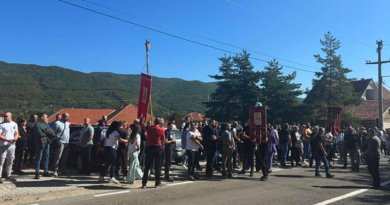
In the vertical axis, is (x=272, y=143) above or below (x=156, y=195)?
above

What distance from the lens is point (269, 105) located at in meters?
35.4

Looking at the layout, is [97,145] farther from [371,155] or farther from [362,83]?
[362,83]

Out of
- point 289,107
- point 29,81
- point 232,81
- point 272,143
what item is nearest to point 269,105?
point 289,107

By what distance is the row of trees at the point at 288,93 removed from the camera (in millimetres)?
34500

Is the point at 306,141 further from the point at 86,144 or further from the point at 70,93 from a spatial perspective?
the point at 70,93

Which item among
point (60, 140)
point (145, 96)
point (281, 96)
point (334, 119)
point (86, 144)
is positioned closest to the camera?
point (60, 140)

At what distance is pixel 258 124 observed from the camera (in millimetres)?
11031

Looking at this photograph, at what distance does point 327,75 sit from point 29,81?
125 metres

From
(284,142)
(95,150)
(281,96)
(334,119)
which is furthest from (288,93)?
(95,150)

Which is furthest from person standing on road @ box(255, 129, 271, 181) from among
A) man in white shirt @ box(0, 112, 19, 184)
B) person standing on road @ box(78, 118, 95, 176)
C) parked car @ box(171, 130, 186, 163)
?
man in white shirt @ box(0, 112, 19, 184)

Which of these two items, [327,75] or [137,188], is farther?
[327,75]

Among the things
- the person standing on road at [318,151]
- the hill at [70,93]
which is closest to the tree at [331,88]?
the person standing on road at [318,151]

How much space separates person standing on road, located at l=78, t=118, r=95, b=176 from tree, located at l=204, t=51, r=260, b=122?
1131 inches

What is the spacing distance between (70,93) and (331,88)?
364 feet
